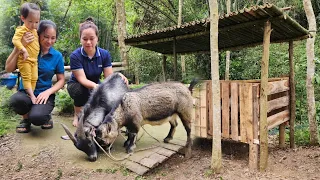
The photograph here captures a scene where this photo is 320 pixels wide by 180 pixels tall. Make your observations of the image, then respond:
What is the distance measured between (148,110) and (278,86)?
8.48ft

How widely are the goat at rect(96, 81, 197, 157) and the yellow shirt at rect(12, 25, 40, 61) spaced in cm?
149

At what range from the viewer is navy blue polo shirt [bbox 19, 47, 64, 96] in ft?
14.4

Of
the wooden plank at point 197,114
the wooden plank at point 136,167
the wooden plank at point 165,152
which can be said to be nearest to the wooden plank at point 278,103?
the wooden plank at point 197,114

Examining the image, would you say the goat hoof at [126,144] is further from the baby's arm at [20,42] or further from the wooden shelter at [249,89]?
the baby's arm at [20,42]

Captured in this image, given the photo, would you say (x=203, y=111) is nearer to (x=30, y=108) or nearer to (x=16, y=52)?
(x=30, y=108)

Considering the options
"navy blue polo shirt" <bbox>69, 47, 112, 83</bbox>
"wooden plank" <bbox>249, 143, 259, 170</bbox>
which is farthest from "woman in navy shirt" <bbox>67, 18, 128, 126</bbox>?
"wooden plank" <bbox>249, 143, 259, 170</bbox>

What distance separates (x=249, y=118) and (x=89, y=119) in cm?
243

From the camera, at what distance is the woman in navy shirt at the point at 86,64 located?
432 cm

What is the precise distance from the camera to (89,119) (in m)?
3.86

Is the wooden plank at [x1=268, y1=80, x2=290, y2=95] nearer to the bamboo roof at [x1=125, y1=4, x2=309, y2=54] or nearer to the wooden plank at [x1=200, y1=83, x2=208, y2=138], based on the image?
the bamboo roof at [x1=125, y1=4, x2=309, y2=54]

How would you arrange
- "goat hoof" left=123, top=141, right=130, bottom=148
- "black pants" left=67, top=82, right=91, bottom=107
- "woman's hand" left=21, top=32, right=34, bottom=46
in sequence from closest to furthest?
1. "woman's hand" left=21, top=32, right=34, bottom=46
2. "goat hoof" left=123, top=141, right=130, bottom=148
3. "black pants" left=67, top=82, right=91, bottom=107

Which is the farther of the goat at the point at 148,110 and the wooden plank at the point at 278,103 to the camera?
the wooden plank at the point at 278,103

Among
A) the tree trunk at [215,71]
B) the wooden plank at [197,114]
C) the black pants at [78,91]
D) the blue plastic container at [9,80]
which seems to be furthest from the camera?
the blue plastic container at [9,80]

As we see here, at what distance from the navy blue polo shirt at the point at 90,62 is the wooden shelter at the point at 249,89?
3.38 feet
